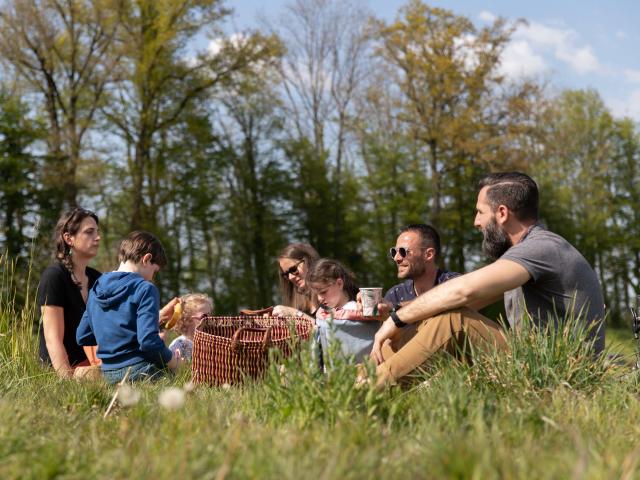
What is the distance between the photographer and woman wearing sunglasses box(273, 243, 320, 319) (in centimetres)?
638

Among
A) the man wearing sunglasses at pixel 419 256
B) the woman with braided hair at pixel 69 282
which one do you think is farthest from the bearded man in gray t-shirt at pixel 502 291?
the woman with braided hair at pixel 69 282

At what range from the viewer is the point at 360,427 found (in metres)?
2.59

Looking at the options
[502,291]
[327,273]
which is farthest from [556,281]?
[327,273]

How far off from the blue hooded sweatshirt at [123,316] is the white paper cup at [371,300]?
150cm

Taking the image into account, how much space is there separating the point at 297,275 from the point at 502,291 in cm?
279

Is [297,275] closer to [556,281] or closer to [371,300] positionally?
[371,300]

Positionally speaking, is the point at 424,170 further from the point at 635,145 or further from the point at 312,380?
the point at 312,380

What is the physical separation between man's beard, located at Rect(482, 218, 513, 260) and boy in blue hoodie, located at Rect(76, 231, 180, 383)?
7.34 feet

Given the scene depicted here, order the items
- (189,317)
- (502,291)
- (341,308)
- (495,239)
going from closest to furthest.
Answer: (502,291)
(495,239)
(341,308)
(189,317)

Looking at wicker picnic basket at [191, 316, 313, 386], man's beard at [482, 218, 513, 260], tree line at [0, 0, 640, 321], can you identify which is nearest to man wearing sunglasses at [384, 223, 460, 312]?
man's beard at [482, 218, 513, 260]

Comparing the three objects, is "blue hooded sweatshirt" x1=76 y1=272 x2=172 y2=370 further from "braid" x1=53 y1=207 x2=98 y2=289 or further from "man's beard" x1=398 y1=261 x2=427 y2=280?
"man's beard" x1=398 y1=261 x2=427 y2=280

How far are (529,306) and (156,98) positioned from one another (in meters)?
23.5

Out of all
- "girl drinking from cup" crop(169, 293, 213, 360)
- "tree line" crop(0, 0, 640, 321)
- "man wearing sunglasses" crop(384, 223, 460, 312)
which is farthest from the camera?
"tree line" crop(0, 0, 640, 321)

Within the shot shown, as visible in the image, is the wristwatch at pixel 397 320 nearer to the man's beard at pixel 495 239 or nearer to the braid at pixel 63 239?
the man's beard at pixel 495 239
